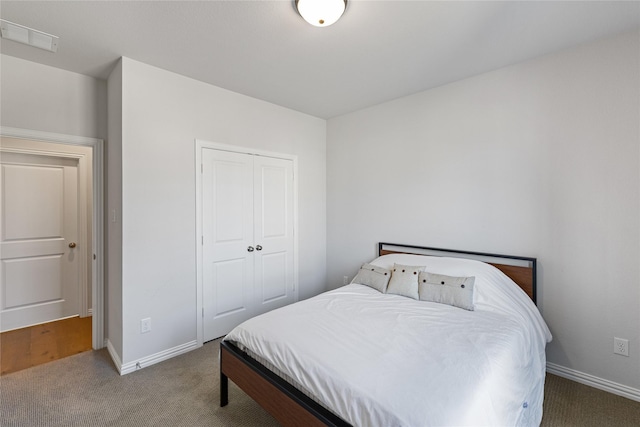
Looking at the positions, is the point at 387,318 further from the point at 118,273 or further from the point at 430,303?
the point at 118,273

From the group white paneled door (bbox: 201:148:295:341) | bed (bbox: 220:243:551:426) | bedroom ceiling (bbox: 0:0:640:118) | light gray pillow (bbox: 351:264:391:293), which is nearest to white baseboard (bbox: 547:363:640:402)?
bed (bbox: 220:243:551:426)

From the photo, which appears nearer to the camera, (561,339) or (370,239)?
(561,339)

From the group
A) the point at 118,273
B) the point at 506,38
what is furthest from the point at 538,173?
the point at 118,273

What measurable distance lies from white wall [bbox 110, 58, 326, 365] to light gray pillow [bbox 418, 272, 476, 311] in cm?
214

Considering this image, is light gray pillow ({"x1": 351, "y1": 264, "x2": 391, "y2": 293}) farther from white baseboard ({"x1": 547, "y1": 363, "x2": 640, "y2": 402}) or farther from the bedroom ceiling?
the bedroom ceiling

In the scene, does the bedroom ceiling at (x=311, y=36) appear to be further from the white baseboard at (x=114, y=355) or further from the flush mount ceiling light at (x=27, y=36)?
the white baseboard at (x=114, y=355)

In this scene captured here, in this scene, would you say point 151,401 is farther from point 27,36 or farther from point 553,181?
point 553,181

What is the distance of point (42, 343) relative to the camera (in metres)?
2.90

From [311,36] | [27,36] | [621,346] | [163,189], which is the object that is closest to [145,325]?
[163,189]

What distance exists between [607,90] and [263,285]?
138 inches

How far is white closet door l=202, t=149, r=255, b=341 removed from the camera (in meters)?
2.91

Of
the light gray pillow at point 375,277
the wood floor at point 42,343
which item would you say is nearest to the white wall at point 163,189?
the wood floor at point 42,343

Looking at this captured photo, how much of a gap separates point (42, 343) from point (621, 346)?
5030mm

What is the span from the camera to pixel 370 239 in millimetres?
3559
